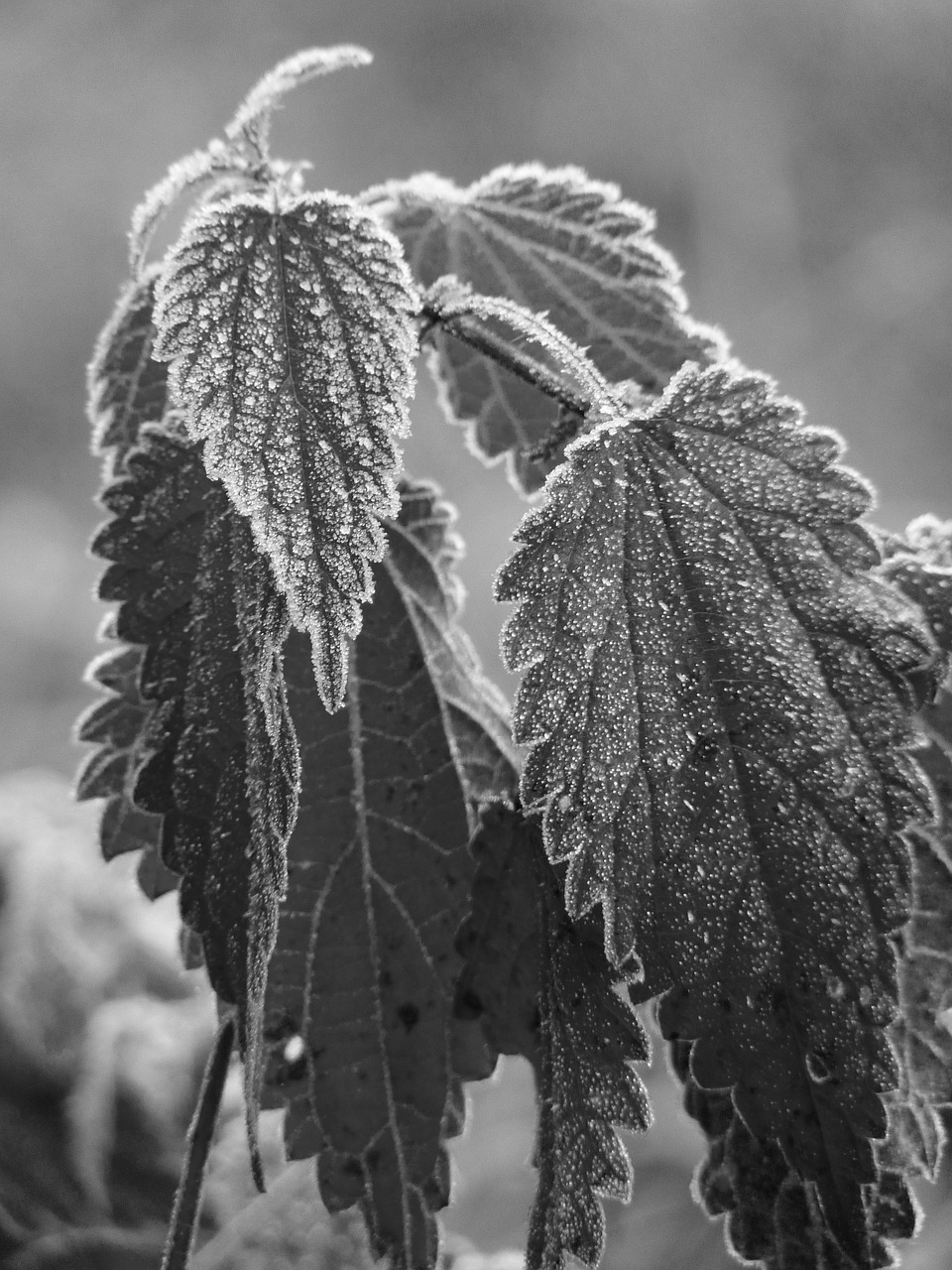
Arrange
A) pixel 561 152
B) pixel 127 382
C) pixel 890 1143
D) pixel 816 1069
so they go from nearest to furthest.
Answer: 1. pixel 816 1069
2. pixel 890 1143
3. pixel 127 382
4. pixel 561 152

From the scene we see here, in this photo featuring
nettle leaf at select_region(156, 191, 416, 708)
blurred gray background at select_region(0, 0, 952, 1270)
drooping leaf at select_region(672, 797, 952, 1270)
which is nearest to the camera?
nettle leaf at select_region(156, 191, 416, 708)

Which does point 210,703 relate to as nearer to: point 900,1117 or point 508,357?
point 508,357

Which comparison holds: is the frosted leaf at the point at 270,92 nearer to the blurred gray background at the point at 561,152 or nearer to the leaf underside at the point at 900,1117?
the leaf underside at the point at 900,1117

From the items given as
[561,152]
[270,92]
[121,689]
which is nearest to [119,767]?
[121,689]

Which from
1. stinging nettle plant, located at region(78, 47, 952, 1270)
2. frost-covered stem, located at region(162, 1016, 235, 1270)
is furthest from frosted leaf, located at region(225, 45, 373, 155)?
frost-covered stem, located at region(162, 1016, 235, 1270)

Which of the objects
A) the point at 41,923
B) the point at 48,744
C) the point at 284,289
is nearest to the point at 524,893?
the point at 284,289

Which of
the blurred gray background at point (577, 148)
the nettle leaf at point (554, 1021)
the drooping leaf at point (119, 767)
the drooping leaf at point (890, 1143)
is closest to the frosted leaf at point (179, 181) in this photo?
the drooping leaf at point (119, 767)

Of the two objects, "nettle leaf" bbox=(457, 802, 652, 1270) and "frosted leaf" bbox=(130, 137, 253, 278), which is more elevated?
"frosted leaf" bbox=(130, 137, 253, 278)

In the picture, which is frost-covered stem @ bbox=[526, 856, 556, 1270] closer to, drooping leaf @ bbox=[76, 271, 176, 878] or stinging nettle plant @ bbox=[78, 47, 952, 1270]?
stinging nettle plant @ bbox=[78, 47, 952, 1270]
